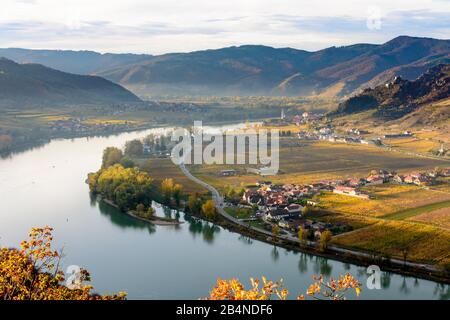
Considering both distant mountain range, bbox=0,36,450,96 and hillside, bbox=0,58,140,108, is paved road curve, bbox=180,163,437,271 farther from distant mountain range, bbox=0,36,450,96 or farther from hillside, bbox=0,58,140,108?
distant mountain range, bbox=0,36,450,96

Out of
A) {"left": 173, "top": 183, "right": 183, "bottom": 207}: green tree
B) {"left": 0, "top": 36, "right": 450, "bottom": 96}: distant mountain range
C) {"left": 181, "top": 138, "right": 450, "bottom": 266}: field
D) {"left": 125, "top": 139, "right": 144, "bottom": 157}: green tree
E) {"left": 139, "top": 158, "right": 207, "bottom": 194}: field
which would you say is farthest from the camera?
{"left": 0, "top": 36, "right": 450, "bottom": 96}: distant mountain range

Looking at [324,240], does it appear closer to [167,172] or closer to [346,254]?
[346,254]

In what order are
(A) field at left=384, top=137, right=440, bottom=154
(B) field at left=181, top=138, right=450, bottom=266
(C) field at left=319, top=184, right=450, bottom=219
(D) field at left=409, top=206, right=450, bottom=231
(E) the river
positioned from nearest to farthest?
(E) the river → (B) field at left=181, top=138, right=450, bottom=266 → (D) field at left=409, top=206, right=450, bottom=231 → (C) field at left=319, top=184, right=450, bottom=219 → (A) field at left=384, top=137, right=440, bottom=154

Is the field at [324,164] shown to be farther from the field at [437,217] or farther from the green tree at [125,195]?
the field at [437,217]

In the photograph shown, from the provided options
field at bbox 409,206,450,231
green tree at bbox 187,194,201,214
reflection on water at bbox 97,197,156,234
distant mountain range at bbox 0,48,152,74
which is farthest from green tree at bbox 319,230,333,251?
distant mountain range at bbox 0,48,152,74

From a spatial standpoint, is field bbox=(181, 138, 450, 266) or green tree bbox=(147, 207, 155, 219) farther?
green tree bbox=(147, 207, 155, 219)

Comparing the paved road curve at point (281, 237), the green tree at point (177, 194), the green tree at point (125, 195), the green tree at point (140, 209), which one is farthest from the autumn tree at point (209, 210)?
the green tree at point (125, 195)

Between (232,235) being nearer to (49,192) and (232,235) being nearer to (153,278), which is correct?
(153,278)

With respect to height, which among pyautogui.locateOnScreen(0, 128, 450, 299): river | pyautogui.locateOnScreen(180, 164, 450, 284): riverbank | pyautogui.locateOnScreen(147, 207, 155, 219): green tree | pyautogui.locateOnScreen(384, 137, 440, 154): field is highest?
pyautogui.locateOnScreen(384, 137, 440, 154): field
